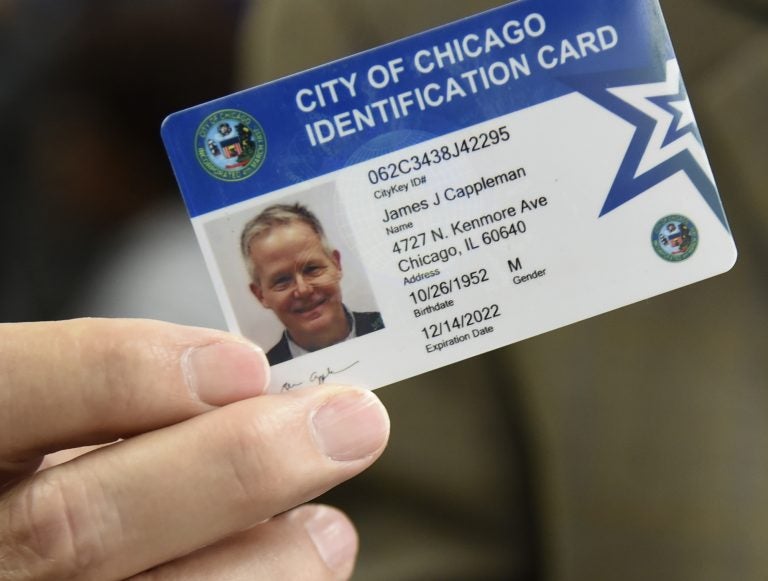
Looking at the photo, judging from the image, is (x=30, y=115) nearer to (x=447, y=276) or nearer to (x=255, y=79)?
(x=255, y=79)

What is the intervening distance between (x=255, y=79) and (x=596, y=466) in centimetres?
69

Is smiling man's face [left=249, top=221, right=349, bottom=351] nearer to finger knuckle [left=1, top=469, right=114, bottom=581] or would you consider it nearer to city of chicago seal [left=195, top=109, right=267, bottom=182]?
city of chicago seal [left=195, top=109, right=267, bottom=182]

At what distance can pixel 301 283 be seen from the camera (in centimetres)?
62

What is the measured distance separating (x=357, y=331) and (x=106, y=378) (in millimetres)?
220

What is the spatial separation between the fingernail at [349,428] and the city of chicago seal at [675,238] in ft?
1.01

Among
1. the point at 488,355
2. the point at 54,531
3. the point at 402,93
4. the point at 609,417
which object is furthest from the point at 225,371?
the point at 609,417

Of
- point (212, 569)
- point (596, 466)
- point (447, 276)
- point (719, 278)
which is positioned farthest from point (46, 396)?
point (719, 278)

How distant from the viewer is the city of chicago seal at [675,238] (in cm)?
64

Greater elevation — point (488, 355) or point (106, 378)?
point (106, 378)

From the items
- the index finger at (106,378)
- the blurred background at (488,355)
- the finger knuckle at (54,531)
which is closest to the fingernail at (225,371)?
the index finger at (106,378)

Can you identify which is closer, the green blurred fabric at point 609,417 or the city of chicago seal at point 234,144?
the city of chicago seal at point 234,144
